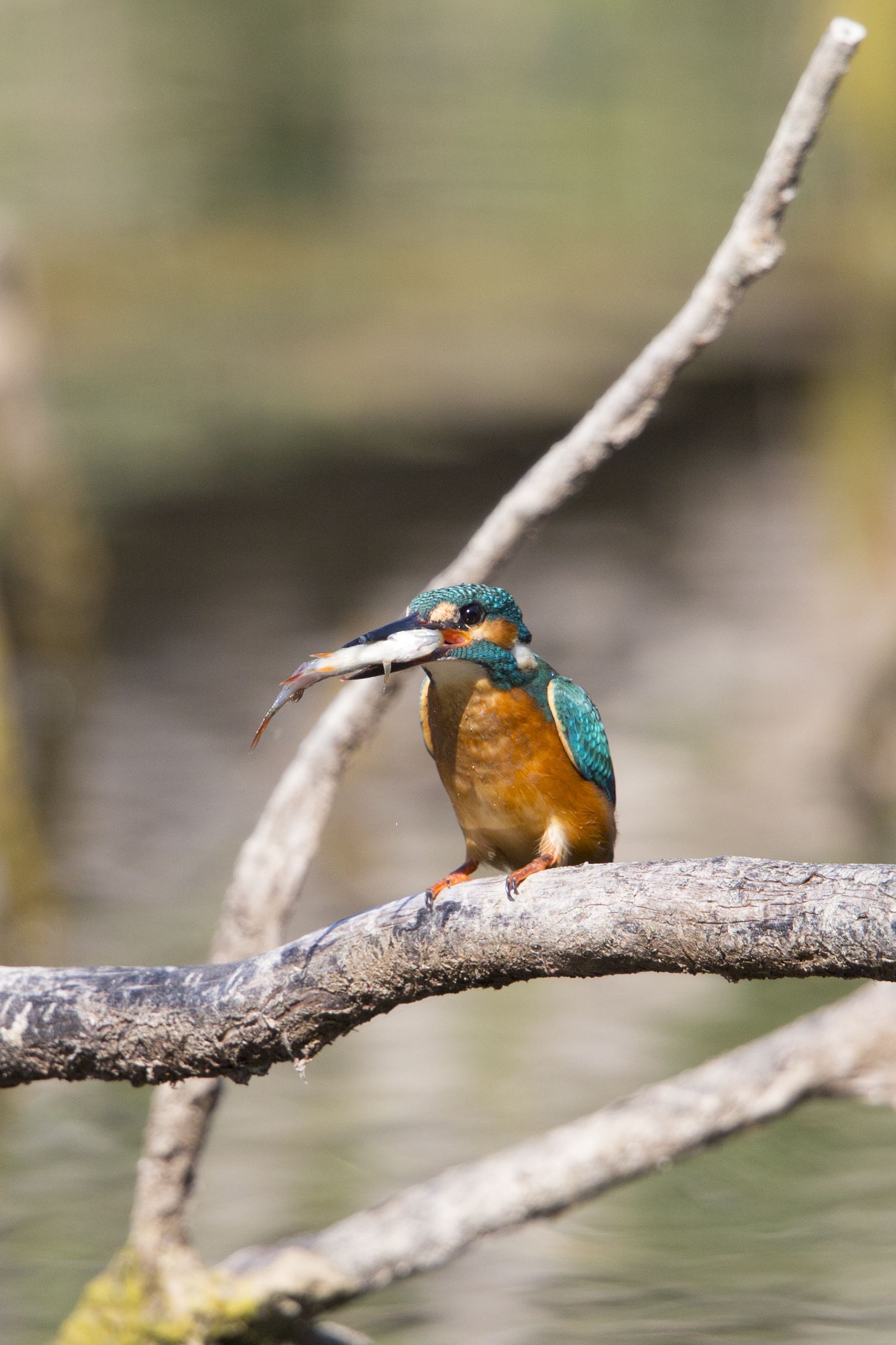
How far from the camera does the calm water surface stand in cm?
374

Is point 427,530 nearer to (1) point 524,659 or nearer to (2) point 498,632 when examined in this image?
(1) point 524,659

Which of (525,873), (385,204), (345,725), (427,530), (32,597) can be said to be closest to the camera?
(525,873)

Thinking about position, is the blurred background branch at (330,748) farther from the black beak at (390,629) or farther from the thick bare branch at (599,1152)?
Answer: the black beak at (390,629)

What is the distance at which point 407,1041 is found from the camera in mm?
5156

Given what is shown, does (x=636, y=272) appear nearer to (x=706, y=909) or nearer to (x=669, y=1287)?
(x=669, y=1287)

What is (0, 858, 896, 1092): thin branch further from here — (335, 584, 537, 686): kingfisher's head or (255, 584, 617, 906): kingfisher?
(335, 584, 537, 686): kingfisher's head

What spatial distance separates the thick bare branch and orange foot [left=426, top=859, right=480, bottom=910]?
967 millimetres

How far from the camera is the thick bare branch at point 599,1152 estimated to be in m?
3.06

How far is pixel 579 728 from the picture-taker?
2.39 m

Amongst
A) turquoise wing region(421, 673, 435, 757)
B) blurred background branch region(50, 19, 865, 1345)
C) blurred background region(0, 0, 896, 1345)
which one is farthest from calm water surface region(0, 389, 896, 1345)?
turquoise wing region(421, 673, 435, 757)

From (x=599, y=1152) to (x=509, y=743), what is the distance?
1214mm

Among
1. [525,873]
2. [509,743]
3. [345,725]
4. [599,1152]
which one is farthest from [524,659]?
[599,1152]

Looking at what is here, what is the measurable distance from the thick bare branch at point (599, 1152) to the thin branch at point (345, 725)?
0.84ft

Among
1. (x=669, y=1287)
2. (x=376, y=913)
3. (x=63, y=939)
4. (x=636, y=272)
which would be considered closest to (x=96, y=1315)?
(x=669, y=1287)
